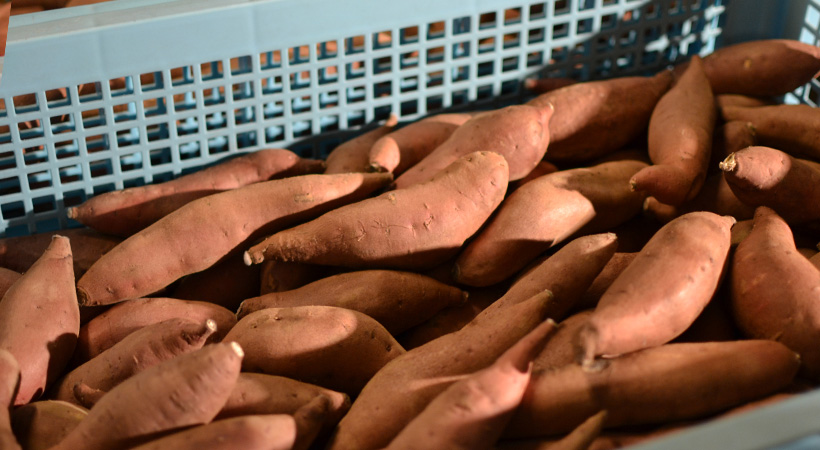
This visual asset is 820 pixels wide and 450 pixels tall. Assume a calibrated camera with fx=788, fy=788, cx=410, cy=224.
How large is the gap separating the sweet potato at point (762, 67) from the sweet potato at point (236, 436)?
107cm

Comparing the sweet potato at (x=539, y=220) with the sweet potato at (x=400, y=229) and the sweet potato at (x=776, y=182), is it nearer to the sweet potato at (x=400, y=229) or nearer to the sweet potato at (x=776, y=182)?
the sweet potato at (x=400, y=229)

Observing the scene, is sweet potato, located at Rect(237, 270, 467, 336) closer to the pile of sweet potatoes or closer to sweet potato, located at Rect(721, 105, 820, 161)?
the pile of sweet potatoes

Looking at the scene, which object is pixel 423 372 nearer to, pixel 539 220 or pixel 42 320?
pixel 539 220

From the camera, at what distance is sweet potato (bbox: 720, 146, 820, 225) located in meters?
1.08

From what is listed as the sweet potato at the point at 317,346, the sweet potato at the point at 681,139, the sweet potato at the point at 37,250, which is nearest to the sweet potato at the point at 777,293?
the sweet potato at the point at 681,139

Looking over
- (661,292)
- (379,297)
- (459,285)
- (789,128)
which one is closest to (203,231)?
(379,297)

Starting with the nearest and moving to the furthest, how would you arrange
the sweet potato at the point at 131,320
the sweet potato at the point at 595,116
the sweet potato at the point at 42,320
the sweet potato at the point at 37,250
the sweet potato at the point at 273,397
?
the sweet potato at the point at 273,397 → the sweet potato at the point at 42,320 → the sweet potato at the point at 131,320 → the sweet potato at the point at 37,250 → the sweet potato at the point at 595,116

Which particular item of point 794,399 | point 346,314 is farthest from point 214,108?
point 794,399

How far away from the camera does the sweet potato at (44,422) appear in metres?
0.93

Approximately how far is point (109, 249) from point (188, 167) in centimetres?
20

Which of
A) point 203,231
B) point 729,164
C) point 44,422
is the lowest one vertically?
point 44,422

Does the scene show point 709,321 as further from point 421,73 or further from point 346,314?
point 421,73

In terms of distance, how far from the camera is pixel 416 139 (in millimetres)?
1391

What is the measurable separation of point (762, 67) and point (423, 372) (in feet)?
3.02
